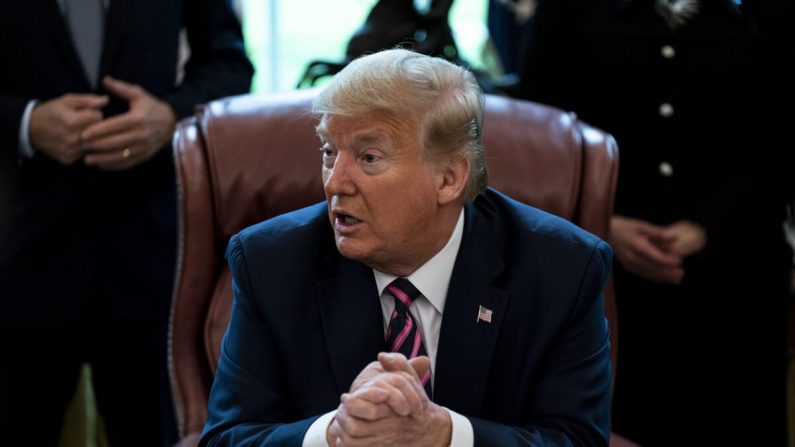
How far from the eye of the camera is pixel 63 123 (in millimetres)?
2482

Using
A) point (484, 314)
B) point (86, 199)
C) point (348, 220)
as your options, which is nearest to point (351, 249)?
point (348, 220)

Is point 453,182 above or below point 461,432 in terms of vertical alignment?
above

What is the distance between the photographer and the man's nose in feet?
5.90

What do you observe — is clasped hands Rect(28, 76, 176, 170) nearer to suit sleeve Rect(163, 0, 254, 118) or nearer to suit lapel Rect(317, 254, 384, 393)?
suit sleeve Rect(163, 0, 254, 118)

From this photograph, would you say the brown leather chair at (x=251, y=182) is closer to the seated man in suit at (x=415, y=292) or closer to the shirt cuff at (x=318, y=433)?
the seated man in suit at (x=415, y=292)

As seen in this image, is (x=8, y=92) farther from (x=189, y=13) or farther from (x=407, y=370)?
(x=407, y=370)

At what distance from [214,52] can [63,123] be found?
49 cm

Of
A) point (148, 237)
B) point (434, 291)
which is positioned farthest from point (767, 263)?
point (148, 237)

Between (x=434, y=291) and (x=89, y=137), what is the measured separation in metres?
1.00

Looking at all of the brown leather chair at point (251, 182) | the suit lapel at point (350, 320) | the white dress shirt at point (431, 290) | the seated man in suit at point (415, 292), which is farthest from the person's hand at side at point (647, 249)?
the suit lapel at point (350, 320)

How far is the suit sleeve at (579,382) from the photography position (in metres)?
1.86

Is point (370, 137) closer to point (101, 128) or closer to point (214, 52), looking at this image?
point (101, 128)

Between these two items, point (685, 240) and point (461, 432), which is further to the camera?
point (685, 240)

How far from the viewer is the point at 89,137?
2.51m
